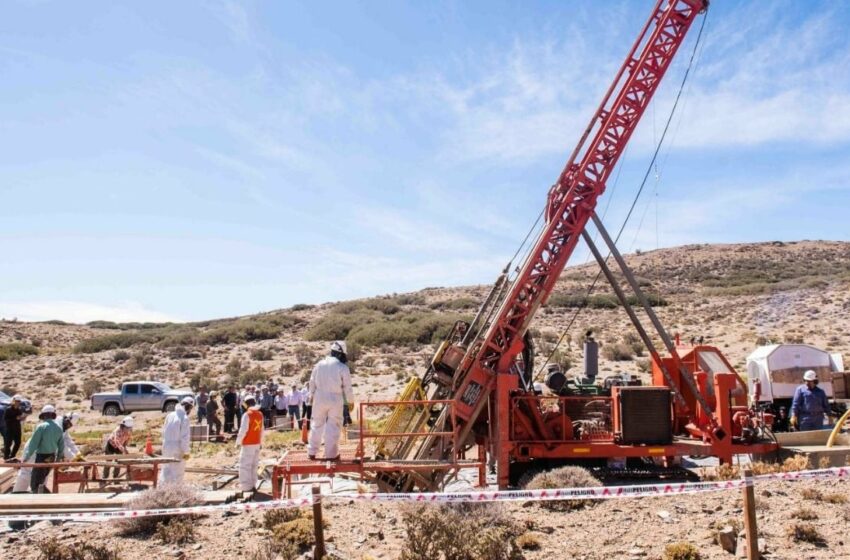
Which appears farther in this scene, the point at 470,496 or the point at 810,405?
the point at 810,405

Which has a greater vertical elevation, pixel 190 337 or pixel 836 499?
pixel 190 337

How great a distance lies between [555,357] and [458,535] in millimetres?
27409

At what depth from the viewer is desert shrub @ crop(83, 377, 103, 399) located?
34.2m

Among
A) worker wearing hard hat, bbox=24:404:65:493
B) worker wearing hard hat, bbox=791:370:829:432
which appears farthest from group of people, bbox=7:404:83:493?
worker wearing hard hat, bbox=791:370:829:432

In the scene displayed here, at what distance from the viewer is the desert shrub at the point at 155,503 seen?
8.34 meters

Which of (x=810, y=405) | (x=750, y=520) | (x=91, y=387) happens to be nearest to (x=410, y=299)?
(x=91, y=387)

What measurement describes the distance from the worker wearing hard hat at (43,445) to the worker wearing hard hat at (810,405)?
12290 millimetres

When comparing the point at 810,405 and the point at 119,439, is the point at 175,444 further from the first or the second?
the point at 810,405

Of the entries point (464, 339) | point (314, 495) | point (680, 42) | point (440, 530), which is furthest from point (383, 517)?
point (680, 42)

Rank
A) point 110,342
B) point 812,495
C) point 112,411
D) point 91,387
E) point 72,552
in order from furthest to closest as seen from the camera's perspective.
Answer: point 110,342 < point 91,387 < point 112,411 < point 812,495 < point 72,552

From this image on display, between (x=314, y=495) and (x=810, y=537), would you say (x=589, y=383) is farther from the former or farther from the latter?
(x=314, y=495)

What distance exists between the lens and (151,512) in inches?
307

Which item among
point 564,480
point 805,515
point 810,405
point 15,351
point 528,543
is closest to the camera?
point 528,543

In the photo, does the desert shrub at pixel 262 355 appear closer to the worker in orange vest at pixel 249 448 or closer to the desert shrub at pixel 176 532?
the worker in orange vest at pixel 249 448
